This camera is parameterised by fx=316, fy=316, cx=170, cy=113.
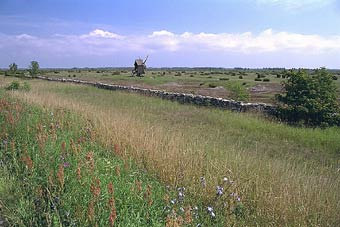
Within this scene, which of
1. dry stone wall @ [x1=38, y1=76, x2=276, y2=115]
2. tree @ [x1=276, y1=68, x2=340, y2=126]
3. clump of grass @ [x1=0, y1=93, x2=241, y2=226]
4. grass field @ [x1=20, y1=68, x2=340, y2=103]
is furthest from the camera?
grass field @ [x1=20, y1=68, x2=340, y2=103]

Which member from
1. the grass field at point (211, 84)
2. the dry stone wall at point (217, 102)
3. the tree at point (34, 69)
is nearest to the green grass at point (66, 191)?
the dry stone wall at point (217, 102)

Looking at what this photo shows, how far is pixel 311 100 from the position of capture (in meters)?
13.0

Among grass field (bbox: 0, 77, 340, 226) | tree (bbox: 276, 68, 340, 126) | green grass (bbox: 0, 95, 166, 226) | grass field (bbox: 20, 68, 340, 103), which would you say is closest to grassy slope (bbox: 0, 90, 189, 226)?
green grass (bbox: 0, 95, 166, 226)

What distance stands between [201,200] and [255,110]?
1175 centimetres

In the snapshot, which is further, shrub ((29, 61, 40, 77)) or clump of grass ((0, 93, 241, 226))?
shrub ((29, 61, 40, 77))

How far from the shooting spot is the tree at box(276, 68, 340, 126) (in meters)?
12.7

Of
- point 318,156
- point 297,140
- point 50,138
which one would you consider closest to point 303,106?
point 297,140

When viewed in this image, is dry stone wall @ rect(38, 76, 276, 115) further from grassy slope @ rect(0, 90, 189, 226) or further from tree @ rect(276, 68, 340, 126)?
grassy slope @ rect(0, 90, 189, 226)

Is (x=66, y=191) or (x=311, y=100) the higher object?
(x=311, y=100)

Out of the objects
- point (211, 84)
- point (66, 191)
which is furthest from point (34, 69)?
point (66, 191)

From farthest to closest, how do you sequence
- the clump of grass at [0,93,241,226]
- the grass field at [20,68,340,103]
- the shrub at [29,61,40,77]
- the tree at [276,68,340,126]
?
the shrub at [29,61,40,77]
the grass field at [20,68,340,103]
the tree at [276,68,340,126]
the clump of grass at [0,93,241,226]

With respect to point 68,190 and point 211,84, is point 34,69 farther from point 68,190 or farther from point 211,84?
point 68,190

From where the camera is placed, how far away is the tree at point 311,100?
1274 cm

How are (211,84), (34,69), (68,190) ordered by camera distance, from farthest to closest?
(34,69)
(211,84)
(68,190)
